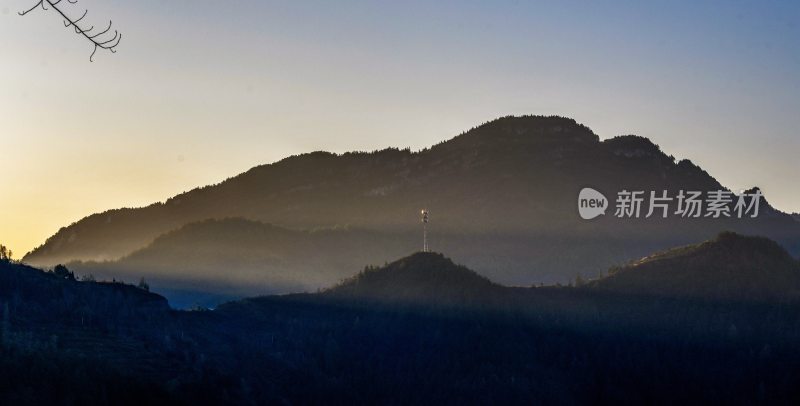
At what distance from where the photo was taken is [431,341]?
118438mm

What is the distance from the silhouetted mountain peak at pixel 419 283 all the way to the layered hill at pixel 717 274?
64.6 ft

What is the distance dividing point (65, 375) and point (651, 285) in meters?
91.6

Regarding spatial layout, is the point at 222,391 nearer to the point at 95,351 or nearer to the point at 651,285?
the point at 95,351

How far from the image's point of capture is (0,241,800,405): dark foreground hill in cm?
7456

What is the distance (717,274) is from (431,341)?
4218 centimetres

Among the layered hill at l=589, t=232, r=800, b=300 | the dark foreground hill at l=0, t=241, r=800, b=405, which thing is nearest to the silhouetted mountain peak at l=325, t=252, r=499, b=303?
the dark foreground hill at l=0, t=241, r=800, b=405

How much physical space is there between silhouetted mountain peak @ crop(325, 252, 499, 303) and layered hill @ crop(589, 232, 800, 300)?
64.6ft

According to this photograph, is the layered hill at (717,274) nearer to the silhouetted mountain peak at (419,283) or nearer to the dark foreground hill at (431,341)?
the dark foreground hill at (431,341)

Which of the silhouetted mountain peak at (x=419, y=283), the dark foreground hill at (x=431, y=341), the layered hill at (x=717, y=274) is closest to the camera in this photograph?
the dark foreground hill at (x=431, y=341)

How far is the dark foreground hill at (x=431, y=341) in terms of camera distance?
7456 cm

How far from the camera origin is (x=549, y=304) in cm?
12900

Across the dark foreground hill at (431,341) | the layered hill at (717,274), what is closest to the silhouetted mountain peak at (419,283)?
the dark foreground hill at (431,341)

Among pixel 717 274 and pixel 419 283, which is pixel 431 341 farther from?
pixel 717 274

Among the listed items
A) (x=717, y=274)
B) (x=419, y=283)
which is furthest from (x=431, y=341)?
(x=717, y=274)
